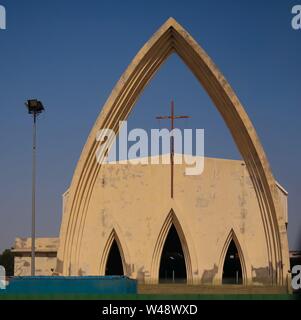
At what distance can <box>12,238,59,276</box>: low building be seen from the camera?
34906mm

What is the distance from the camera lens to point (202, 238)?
102ft

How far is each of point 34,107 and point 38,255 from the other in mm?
10581

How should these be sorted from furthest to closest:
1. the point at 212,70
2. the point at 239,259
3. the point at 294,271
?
the point at 239,259, the point at 294,271, the point at 212,70

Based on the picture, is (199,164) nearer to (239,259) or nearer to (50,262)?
(239,259)

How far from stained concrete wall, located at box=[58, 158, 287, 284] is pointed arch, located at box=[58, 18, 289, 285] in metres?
3.69

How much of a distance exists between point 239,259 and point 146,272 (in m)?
4.83

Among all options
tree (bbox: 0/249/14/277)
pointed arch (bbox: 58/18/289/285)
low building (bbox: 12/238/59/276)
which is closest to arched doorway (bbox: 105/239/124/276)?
low building (bbox: 12/238/59/276)

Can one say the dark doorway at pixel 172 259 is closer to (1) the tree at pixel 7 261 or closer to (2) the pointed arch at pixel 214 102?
(2) the pointed arch at pixel 214 102

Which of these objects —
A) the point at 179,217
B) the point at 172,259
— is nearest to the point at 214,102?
the point at 179,217

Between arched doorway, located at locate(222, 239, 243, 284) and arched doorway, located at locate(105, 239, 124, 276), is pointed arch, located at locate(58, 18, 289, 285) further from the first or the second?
arched doorway, located at locate(105, 239, 124, 276)

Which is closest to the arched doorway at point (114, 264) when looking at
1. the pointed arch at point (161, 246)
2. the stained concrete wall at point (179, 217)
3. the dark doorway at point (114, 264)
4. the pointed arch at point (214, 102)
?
the dark doorway at point (114, 264)

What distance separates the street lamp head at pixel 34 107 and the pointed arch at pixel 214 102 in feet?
8.28

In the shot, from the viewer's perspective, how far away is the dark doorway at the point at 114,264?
33531mm
